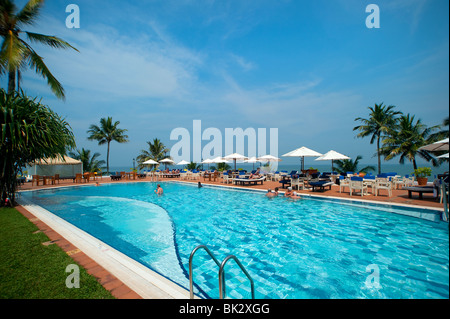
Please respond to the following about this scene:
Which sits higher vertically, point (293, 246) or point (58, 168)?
point (58, 168)

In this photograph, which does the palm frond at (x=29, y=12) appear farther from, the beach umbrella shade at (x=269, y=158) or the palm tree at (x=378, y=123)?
the palm tree at (x=378, y=123)

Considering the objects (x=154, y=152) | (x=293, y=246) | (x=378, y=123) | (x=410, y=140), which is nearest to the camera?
(x=293, y=246)

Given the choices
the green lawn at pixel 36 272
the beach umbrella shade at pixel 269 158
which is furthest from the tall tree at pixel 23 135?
the beach umbrella shade at pixel 269 158

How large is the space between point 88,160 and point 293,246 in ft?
96.5

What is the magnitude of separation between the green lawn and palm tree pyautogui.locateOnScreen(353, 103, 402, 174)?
23.6 meters

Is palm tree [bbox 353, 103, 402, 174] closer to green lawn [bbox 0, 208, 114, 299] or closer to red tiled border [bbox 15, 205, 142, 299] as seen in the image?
red tiled border [bbox 15, 205, 142, 299]

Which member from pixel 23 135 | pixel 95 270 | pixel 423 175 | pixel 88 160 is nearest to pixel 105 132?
pixel 88 160

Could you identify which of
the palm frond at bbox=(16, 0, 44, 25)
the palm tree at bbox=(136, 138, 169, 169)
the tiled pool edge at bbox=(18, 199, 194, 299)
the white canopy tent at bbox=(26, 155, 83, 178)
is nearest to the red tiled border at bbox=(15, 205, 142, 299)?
the tiled pool edge at bbox=(18, 199, 194, 299)

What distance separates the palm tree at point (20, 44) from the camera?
307 inches

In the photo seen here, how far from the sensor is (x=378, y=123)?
19062mm

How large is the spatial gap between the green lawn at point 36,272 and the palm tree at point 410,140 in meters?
22.7

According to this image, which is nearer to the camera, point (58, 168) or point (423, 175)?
point (423, 175)

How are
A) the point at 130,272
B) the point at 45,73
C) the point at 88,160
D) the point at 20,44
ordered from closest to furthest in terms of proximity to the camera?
the point at 130,272 < the point at 20,44 < the point at 45,73 < the point at 88,160

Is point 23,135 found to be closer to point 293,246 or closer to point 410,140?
point 293,246
